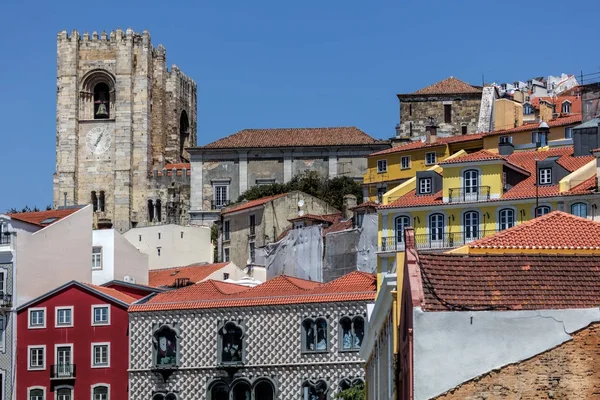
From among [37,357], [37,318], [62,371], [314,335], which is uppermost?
[37,318]

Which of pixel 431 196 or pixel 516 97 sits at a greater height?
pixel 516 97

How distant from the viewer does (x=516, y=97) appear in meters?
109

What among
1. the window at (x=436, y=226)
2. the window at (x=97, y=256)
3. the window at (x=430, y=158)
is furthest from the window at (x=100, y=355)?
the window at (x=430, y=158)

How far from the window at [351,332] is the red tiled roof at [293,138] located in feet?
197

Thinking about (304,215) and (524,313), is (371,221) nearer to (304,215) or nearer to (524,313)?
(304,215)

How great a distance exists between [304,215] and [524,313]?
226 feet

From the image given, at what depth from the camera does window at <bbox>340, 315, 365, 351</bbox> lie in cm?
6278

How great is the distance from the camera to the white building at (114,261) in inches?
3221

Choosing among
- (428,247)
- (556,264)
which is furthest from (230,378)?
(556,264)

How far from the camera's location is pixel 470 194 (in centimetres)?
6675

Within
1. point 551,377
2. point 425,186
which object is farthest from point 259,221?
point 551,377

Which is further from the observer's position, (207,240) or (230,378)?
(207,240)

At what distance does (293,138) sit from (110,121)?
24.4 m

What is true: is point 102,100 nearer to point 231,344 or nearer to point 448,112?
point 448,112
